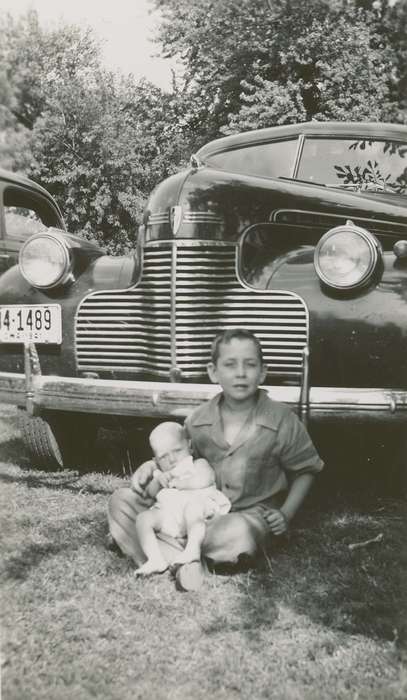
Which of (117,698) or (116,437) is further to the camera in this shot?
(116,437)

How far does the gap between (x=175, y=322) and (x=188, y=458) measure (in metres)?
0.69

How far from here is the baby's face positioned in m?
2.43

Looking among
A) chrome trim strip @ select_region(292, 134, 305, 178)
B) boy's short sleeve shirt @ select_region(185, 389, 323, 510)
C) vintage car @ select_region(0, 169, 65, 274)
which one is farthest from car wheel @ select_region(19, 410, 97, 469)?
vintage car @ select_region(0, 169, 65, 274)

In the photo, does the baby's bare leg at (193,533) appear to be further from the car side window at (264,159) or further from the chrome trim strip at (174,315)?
the car side window at (264,159)

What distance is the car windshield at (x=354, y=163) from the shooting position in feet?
13.5

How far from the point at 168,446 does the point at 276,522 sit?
443 mm

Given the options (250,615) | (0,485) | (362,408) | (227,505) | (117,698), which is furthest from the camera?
(0,485)

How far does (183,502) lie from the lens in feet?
7.80

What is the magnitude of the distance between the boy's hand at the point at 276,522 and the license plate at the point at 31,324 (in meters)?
1.35

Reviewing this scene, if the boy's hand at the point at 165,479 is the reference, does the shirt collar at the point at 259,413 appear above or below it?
above

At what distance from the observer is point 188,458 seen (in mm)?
2471

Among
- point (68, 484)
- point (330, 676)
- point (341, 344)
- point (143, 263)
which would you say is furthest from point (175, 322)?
point (330, 676)

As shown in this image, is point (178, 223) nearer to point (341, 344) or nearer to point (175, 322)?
point (175, 322)

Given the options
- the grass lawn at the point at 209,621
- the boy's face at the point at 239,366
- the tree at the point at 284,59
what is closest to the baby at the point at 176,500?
the grass lawn at the point at 209,621
